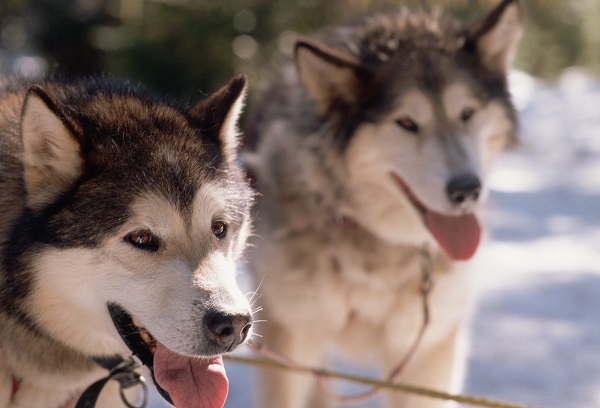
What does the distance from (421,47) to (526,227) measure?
14.2ft

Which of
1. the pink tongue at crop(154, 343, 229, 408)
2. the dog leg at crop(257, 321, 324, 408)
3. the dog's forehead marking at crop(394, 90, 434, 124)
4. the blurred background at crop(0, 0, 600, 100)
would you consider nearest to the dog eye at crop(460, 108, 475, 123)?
the dog's forehead marking at crop(394, 90, 434, 124)

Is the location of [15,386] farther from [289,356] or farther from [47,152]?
[289,356]

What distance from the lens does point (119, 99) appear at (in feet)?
7.34

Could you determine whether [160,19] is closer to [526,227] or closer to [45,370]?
[526,227]

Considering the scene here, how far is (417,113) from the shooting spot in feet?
10.2

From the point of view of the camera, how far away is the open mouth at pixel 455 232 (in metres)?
3.05

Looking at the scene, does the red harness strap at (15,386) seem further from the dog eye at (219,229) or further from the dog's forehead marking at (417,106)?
the dog's forehead marking at (417,106)

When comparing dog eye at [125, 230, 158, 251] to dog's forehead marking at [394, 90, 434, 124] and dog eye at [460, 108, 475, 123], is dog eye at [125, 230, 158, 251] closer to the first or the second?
dog's forehead marking at [394, 90, 434, 124]

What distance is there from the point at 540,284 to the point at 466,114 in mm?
2886

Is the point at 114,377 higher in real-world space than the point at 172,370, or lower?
lower

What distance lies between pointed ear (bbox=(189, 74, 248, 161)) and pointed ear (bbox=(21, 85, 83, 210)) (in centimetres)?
45

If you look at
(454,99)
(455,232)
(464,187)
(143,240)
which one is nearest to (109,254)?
(143,240)

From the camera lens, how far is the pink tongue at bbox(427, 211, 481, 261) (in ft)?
10.00

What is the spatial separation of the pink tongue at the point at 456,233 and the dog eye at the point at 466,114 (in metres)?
0.40
